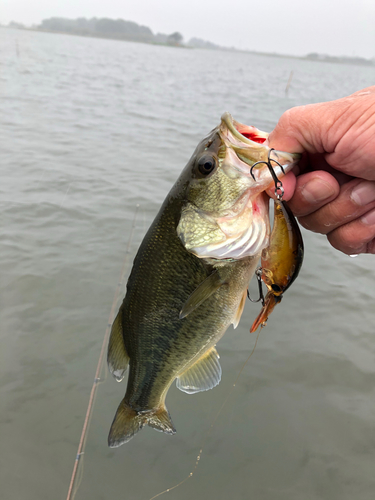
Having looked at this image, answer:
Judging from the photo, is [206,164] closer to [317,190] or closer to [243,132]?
[243,132]

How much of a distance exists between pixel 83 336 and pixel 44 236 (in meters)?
2.32

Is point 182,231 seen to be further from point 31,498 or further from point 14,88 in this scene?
point 14,88

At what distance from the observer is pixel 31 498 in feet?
9.14

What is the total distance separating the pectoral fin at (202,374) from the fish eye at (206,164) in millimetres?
1194

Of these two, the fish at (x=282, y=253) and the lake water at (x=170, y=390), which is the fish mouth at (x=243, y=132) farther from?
the lake water at (x=170, y=390)

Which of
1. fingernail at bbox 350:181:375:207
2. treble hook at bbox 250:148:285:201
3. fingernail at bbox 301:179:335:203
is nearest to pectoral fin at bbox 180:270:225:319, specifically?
treble hook at bbox 250:148:285:201

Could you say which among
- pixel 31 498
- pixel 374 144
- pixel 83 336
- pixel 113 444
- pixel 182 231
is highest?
pixel 374 144

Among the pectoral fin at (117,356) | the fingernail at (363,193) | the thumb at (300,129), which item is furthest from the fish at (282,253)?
the pectoral fin at (117,356)

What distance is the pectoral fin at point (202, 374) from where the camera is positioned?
7.73 ft

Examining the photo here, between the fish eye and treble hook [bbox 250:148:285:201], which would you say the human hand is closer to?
treble hook [bbox 250:148:285:201]

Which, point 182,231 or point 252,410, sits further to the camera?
point 252,410

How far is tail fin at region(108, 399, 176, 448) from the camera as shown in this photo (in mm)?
2379

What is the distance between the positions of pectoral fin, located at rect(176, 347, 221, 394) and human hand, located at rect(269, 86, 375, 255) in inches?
43.5

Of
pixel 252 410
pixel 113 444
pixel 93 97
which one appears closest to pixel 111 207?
pixel 252 410
